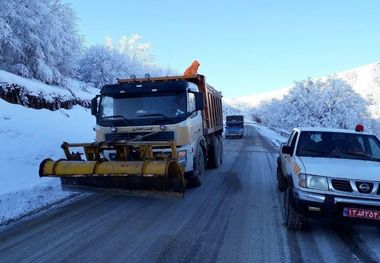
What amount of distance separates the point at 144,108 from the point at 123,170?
229 cm

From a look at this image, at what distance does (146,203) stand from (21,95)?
13185 millimetres

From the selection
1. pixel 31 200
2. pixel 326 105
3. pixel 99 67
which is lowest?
pixel 31 200

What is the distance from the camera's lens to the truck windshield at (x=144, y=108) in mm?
9170

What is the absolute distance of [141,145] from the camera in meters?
8.21

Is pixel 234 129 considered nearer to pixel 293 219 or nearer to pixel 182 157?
pixel 182 157

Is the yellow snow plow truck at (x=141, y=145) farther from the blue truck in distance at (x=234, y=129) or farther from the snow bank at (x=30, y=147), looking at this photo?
the blue truck in distance at (x=234, y=129)

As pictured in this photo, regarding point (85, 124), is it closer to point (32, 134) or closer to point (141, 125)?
point (32, 134)

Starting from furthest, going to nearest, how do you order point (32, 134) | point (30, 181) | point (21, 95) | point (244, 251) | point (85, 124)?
point (85, 124) → point (21, 95) → point (32, 134) → point (30, 181) → point (244, 251)

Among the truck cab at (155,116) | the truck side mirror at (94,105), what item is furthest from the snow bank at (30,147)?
the truck side mirror at (94,105)

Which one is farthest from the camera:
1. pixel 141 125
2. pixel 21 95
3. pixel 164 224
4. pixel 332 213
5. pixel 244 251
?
pixel 21 95

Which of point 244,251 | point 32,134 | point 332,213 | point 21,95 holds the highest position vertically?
point 21,95

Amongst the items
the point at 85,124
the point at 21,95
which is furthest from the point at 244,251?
the point at 85,124

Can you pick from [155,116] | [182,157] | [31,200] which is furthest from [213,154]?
[31,200]

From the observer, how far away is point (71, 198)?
899 cm
